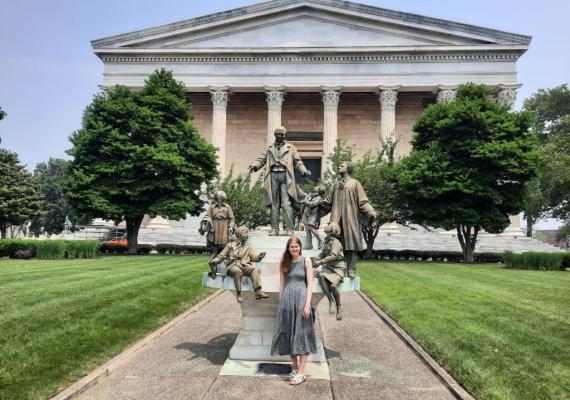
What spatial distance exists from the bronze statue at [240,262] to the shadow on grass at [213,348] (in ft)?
5.03

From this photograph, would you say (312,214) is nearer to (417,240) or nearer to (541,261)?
(541,261)

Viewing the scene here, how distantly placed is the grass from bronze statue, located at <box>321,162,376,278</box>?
15.0 feet

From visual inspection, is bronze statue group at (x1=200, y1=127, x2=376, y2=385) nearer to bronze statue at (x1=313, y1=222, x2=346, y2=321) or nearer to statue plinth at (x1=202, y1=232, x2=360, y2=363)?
bronze statue at (x1=313, y1=222, x2=346, y2=321)

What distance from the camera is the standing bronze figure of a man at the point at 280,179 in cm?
996

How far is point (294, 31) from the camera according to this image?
4422 centimetres

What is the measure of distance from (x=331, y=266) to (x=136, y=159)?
2560 centimetres

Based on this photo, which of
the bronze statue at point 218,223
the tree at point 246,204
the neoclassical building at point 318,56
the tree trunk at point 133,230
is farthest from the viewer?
the neoclassical building at point 318,56

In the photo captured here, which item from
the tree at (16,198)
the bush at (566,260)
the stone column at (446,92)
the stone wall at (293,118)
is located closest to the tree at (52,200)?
the tree at (16,198)

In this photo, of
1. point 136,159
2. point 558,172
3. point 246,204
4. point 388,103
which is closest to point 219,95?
point 246,204

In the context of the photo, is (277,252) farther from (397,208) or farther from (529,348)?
(397,208)

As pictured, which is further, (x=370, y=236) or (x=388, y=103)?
(x=388, y=103)

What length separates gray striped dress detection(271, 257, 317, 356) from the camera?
691 centimetres

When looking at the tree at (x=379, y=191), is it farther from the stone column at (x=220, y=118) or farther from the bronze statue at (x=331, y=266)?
the bronze statue at (x=331, y=266)

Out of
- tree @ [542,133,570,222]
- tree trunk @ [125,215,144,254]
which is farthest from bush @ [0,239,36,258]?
tree @ [542,133,570,222]
